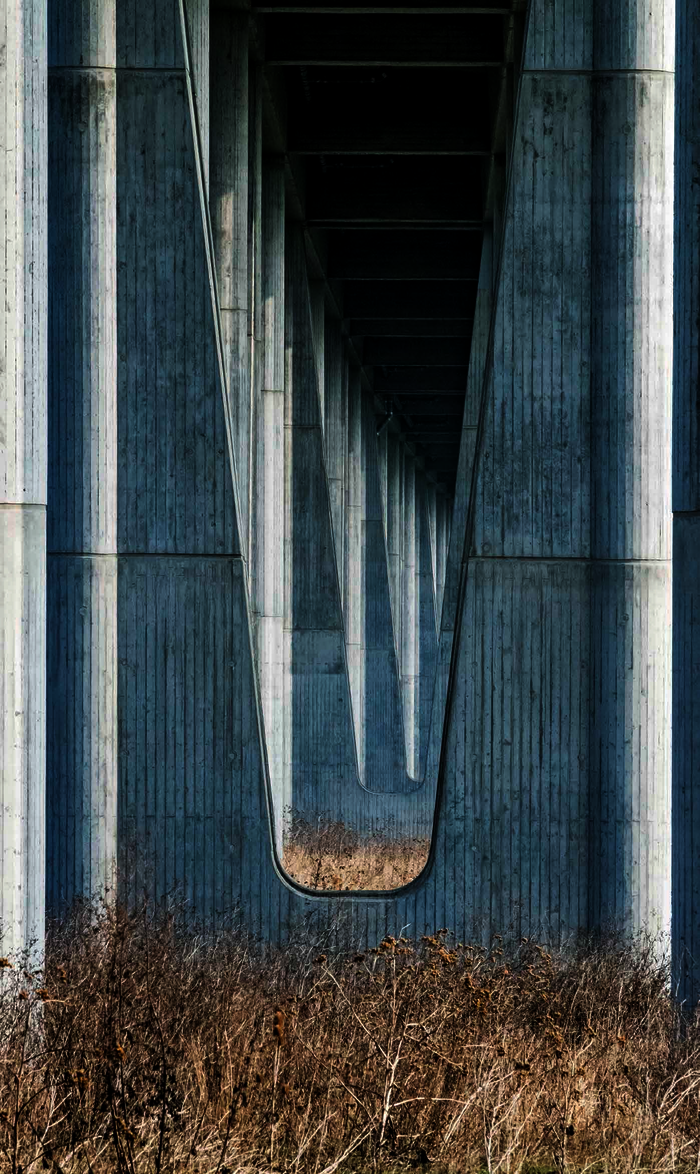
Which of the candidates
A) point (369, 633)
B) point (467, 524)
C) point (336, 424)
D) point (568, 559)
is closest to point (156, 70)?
point (467, 524)

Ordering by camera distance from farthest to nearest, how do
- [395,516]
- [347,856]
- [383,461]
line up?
[395,516] → [383,461] → [347,856]

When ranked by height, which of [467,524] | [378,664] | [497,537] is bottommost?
[378,664]

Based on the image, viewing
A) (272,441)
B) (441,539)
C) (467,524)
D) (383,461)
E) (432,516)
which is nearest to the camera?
(467,524)

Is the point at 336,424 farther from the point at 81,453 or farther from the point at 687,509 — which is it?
the point at 687,509

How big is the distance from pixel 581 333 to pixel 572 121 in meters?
1.64

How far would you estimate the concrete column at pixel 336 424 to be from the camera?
26.9m

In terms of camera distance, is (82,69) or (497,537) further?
(497,537)

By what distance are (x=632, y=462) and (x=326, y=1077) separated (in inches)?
263

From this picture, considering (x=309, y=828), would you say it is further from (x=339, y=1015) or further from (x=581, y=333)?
(x=339, y=1015)

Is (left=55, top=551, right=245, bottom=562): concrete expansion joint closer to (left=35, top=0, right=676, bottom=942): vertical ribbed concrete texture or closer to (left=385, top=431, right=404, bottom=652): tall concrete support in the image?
(left=35, top=0, right=676, bottom=942): vertical ribbed concrete texture

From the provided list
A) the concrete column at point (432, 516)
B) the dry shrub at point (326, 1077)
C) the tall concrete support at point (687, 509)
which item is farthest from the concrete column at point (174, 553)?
the concrete column at point (432, 516)

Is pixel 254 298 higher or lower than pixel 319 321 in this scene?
lower

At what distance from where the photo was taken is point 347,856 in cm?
1875

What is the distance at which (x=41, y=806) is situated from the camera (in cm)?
764
